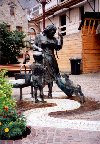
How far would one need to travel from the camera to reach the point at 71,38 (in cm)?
2448

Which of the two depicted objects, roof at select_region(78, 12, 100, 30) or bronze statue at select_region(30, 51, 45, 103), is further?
roof at select_region(78, 12, 100, 30)

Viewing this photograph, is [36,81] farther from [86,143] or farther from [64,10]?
[64,10]

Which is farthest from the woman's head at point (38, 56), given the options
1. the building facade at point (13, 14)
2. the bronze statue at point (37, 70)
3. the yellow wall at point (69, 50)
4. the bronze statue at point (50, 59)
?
the building facade at point (13, 14)

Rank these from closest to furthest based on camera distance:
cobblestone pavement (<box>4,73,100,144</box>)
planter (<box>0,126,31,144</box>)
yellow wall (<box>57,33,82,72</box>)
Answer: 1. planter (<box>0,126,31,144</box>)
2. cobblestone pavement (<box>4,73,100,144</box>)
3. yellow wall (<box>57,33,82,72</box>)

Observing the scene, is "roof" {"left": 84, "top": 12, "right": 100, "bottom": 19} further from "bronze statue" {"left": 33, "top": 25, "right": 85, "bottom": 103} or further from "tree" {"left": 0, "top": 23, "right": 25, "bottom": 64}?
"bronze statue" {"left": 33, "top": 25, "right": 85, "bottom": 103}

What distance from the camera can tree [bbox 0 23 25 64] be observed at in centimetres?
2512

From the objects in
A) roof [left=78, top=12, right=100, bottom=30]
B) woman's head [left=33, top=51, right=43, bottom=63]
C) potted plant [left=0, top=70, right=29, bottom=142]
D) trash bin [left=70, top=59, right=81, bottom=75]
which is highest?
roof [left=78, top=12, right=100, bottom=30]

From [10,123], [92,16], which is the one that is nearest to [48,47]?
[10,123]

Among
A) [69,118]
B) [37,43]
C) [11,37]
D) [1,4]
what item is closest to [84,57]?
[11,37]

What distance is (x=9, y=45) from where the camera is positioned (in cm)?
2508

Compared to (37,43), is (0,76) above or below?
below

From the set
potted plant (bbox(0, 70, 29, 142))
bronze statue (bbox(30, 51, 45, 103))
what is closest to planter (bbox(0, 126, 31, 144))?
potted plant (bbox(0, 70, 29, 142))

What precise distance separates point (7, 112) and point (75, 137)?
4.25 ft

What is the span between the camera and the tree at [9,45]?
2512 cm
